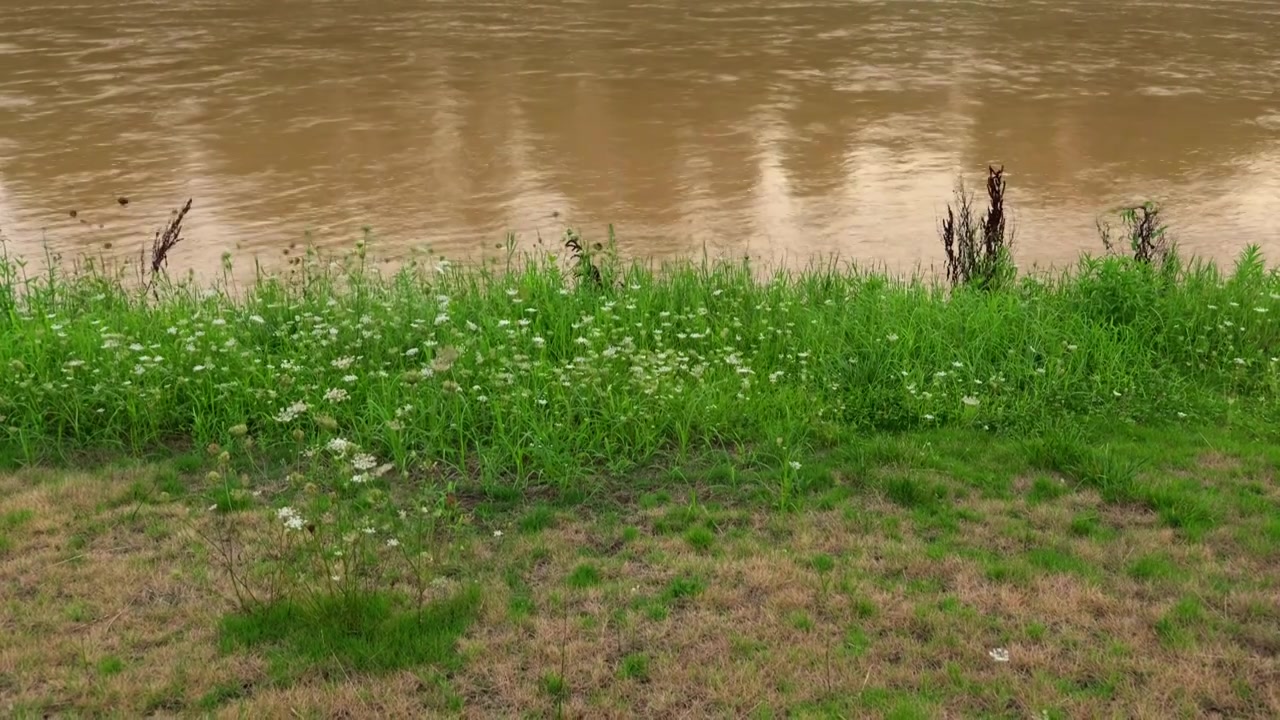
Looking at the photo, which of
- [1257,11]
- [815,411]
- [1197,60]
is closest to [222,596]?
[815,411]

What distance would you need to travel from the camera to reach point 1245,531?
4742 millimetres

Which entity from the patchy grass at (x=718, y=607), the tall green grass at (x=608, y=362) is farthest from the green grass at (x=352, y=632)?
the tall green grass at (x=608, y=362)

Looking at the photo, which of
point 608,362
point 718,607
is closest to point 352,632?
point 718,607

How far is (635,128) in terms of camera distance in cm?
1390

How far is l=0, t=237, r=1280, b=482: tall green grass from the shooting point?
5.60m

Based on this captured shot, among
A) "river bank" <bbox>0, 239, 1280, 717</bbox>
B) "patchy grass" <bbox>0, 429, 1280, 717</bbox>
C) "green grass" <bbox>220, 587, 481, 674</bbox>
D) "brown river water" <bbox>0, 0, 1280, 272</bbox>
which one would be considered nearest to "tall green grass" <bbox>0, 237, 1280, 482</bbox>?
"river bank" <bbox>0, 239, 1280, 717</bbox>

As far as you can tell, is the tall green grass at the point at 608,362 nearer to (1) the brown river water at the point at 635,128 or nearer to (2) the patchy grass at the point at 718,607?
(2) the patchy grass at the point at 718,607

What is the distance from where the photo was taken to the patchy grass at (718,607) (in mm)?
3713

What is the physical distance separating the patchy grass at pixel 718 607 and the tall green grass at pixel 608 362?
44cm

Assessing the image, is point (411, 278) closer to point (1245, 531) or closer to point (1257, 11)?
point (1245, 531)

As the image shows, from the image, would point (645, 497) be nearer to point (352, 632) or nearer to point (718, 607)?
point (718, 607)

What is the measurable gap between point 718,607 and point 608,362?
2.10m

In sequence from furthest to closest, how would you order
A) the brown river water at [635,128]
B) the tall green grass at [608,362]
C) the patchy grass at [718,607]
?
the brown river water at [635,128]
the tall green grass at [608,362]
the patchy grass at [718,607]

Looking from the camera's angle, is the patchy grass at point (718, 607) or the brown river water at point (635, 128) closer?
the patchy grass at point (718, 607)
